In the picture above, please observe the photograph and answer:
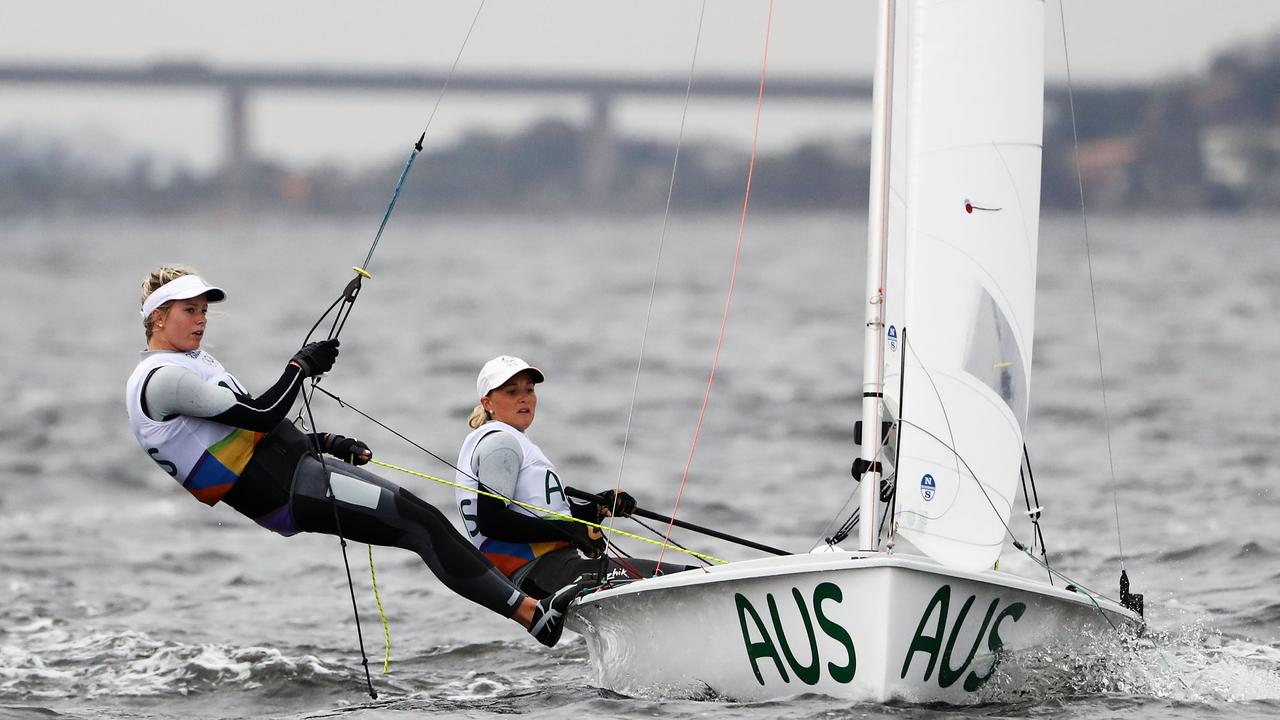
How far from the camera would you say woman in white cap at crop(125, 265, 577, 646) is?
13.8 feet

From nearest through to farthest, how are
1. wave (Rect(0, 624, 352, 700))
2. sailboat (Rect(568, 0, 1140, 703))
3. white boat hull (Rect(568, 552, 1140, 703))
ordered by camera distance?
white boat hull (Rect(568, 552, 1140, 703))
sailboat (Rect(568, 0, 1140, 703))
wave (Rect(0, 624, 352, 700))

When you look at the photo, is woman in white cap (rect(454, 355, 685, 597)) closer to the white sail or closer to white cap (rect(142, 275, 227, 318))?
white cap (rect(142, 275, 227, 318))

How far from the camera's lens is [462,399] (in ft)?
46.1

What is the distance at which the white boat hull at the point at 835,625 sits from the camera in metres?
3.84

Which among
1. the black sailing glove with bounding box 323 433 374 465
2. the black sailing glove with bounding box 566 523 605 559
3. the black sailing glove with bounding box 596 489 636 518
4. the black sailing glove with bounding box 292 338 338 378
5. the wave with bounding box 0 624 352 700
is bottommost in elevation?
the wave with bounding box 0 624 352 700

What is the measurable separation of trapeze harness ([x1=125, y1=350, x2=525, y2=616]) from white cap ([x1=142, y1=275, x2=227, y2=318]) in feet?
0.42

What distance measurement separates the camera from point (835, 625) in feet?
12.8

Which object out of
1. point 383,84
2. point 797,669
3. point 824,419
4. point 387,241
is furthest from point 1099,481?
point 383,84

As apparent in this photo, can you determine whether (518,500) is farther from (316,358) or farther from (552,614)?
(316,358)

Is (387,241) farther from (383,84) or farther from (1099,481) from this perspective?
(1099,481)

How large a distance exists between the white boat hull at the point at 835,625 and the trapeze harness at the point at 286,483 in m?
0.36

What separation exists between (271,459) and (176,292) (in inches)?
19.6

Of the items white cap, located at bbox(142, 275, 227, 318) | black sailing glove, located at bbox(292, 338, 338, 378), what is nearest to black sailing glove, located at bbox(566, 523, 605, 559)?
black sailing glove, located at bbox(292, 338, 338, 378)

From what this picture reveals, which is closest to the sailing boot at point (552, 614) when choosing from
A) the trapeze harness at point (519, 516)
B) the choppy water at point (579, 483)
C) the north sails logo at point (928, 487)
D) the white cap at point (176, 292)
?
the trapeze harness at point (519, 516)
